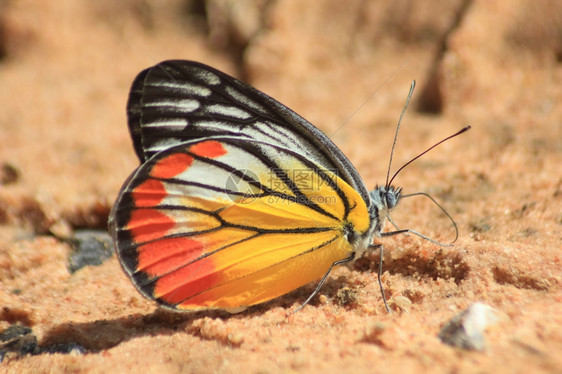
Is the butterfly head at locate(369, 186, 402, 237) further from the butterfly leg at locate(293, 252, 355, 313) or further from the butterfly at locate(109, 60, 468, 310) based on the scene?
the butterfly leg at locate(293, 252, 355, 313)

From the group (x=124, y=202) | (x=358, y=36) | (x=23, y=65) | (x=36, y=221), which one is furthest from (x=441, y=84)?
(x=23, y=65)

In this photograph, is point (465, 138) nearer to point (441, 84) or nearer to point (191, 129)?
point (441, 84)

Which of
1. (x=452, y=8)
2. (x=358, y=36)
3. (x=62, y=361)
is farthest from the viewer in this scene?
(x=358, y=36)

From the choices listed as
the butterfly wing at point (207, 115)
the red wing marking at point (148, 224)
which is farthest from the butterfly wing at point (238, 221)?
the butterfly wing at point (207, 115)

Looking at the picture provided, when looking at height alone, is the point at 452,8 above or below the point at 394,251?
above

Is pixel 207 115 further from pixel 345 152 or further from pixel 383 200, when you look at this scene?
pixel 345 152

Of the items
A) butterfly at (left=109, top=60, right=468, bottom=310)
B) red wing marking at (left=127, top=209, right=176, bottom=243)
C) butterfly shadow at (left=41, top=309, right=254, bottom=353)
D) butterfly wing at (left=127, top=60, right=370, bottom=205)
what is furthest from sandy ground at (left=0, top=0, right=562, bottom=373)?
butterfly wing at (left=127, top=60, right=370, bottom=205)

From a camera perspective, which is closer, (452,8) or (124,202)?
(124,202)
